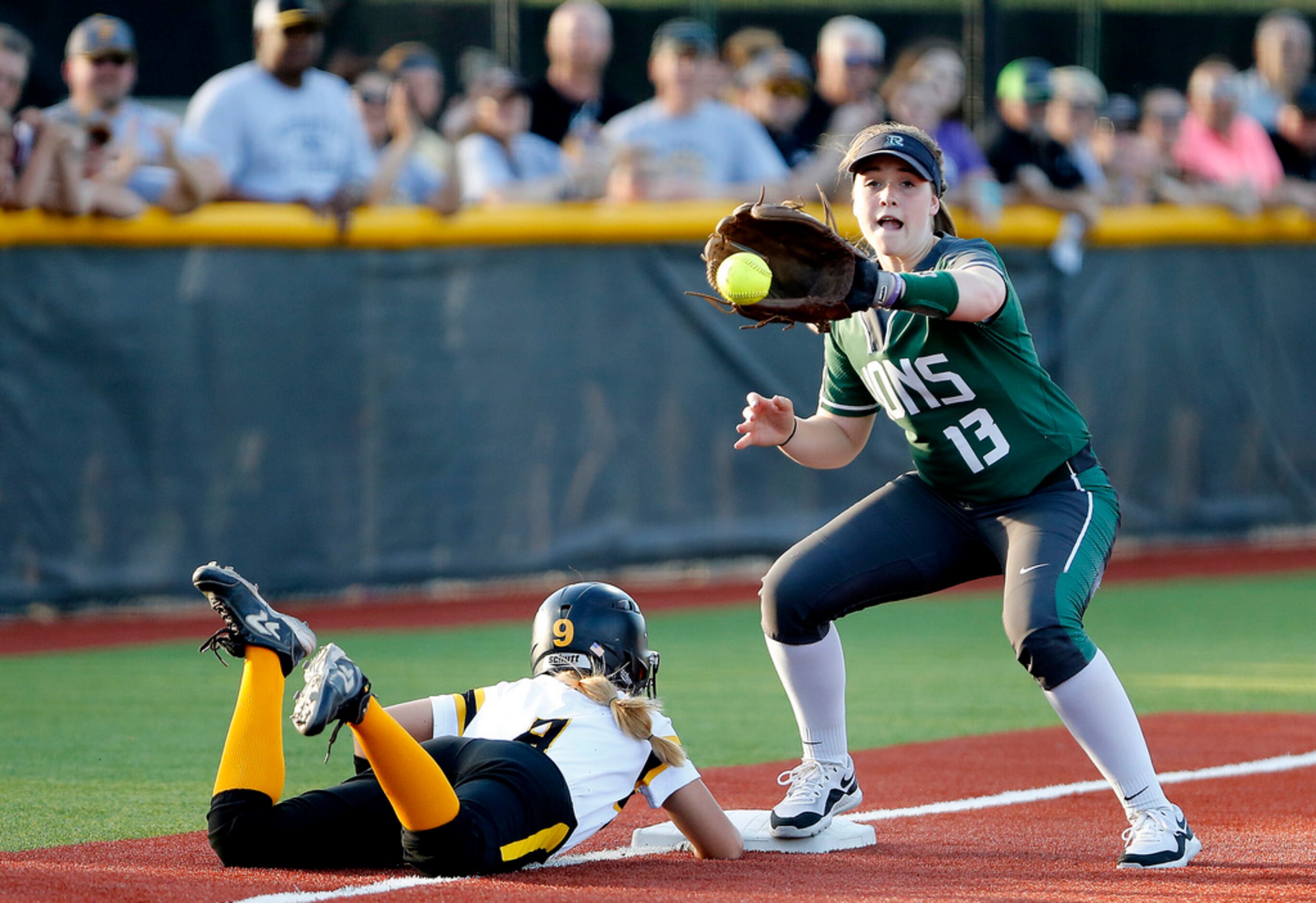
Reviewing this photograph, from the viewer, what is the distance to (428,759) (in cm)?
414

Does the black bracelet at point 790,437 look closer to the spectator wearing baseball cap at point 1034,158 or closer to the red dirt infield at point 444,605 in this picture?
the red dirt infield at point 444,605

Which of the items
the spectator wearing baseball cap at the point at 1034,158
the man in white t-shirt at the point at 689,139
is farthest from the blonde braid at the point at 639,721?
the spectator wearing baseball cap at the point at 1034,158

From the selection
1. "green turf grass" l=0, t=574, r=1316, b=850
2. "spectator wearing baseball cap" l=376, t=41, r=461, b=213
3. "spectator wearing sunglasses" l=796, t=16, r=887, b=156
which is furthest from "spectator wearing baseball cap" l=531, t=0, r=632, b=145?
"green turf grass" l=0, t=574, r=1316, b=850

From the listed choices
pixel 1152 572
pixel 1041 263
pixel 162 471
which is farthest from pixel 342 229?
pixel 1152 572

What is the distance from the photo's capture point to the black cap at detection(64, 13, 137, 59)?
9625mm

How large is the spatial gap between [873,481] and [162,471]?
4.80 meters

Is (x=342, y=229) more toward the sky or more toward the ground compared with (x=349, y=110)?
more toward the ground

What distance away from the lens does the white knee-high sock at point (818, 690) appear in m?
5.06

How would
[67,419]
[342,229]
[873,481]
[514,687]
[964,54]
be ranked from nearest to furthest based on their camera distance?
[514,687], [67,419], [342,229], [873,481], [964,54]

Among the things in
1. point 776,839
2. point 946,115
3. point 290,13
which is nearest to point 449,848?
point 776,839

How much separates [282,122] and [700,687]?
14.0 feet

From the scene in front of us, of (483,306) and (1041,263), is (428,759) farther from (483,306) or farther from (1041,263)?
(1041,263)

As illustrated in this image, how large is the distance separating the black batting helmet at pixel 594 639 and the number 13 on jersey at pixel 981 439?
98cm

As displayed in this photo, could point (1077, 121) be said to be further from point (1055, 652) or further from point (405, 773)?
point (405, 773)
